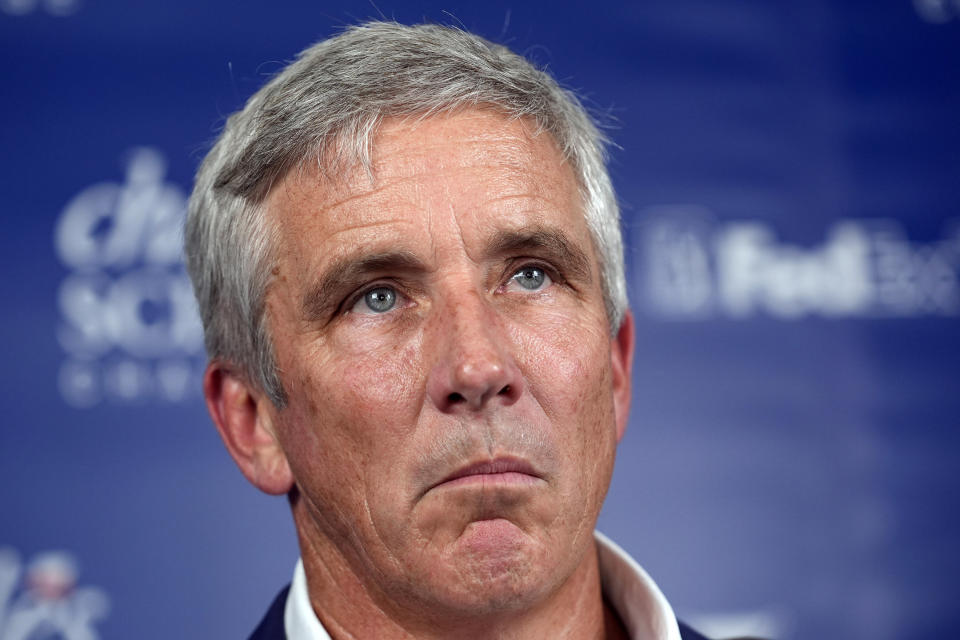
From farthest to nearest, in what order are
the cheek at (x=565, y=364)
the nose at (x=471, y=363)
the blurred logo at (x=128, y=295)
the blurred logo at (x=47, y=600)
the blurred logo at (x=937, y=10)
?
the blurred logo at (x=937, y=10) < the blurred logo at (x=128, y=295) < the blurred logo at (x=47, y=600) < the cheek at (x=565, y=364) < the nose at (x=471, y=363)

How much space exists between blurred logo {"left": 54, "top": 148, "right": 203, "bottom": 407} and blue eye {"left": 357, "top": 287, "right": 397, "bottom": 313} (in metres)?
1.39

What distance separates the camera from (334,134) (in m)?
1.61

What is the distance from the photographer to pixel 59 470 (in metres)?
2.74

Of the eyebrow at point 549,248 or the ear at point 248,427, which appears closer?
the eyebrow at point 549,248

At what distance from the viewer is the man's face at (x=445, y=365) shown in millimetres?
1421

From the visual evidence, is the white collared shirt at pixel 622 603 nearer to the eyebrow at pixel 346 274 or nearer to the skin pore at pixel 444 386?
the skin pore at pixel 444 386

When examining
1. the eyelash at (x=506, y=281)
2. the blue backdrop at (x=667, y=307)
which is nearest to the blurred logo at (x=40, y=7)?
the blue backdrop at (x=667, y=307)

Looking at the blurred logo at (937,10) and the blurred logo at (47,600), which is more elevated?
the blurred logo at (937,10)

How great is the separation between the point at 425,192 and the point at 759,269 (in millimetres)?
1806

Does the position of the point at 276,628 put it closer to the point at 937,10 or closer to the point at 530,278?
the point at 530,278

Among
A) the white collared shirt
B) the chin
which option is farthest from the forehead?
the white collared shirt

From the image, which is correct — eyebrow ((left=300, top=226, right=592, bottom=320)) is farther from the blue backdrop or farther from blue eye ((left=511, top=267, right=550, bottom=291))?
the blue backdrop

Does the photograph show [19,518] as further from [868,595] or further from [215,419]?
[868,595]

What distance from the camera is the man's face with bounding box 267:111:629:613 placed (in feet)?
4.66
